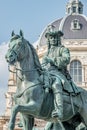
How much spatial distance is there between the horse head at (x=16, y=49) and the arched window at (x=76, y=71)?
3816cm

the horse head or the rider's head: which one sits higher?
the rider's head

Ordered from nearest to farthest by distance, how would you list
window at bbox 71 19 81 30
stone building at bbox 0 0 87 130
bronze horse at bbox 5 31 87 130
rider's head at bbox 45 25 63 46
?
bronze horse at bbox 5 31 87 130 → rider's head at bbox 45 25 63 46 → stone building at bbox 0 0 87 130 → window at bbox 71 19 81 30

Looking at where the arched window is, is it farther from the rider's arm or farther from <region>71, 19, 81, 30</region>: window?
the rider's arm

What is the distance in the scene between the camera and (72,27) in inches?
1998

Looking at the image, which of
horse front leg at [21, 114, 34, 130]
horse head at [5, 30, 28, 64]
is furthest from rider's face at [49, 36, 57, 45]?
horse front leg at [21, 114, 34, 130]

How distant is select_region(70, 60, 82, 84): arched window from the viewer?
47.5 m

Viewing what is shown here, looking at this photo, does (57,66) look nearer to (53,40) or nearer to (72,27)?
(53,40)

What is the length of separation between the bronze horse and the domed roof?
39.3m

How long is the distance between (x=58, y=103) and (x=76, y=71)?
3850cm

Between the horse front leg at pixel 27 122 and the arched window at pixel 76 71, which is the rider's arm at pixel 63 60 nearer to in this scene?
the horse front leg at pixel 27 122

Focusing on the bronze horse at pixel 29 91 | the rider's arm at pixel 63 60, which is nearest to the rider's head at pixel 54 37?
the rider's arm at pixel 63 60

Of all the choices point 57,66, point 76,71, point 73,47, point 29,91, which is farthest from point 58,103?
point 76,71

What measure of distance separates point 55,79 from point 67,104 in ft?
1.65

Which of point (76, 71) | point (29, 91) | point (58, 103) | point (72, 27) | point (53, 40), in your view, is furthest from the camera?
point (72, 27)
